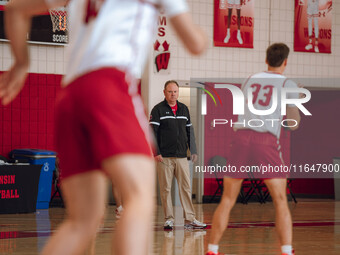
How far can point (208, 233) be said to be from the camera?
8430 millimetres

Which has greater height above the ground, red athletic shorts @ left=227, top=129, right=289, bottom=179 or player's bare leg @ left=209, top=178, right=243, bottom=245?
red athletic shorts @ left=227, top=129, right=289, bottom=179

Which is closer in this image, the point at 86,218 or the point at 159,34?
the point at 86,218

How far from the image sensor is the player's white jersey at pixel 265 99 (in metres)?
5.27

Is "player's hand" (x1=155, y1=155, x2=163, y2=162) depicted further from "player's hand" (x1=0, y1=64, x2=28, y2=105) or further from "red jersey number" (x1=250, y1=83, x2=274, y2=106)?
"player's hand" (x1=0, y1=64, x2=28, y2=105)

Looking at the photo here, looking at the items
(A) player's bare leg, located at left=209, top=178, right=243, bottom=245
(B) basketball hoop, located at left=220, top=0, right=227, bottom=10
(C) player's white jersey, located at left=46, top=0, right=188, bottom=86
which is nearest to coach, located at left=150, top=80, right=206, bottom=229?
(A) player's bare leg, located at left=209, top=178, right=243, bottom=245

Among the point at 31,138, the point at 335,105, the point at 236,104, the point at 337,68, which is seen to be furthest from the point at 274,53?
the point at 335,105

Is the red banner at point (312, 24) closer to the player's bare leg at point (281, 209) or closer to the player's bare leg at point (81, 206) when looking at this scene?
the player's bare leg at point (281, 209)

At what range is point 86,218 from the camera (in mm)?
2271

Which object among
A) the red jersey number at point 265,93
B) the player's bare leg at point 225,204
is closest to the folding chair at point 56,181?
the player's bare leg at point 225,204

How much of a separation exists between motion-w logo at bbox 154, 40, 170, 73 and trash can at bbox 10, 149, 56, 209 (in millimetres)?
3368

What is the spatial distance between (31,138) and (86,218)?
11429 mm

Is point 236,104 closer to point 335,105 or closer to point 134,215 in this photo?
point 335,105

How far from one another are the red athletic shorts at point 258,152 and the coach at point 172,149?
11.6ft

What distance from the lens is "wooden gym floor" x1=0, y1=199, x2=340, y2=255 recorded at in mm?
7023
